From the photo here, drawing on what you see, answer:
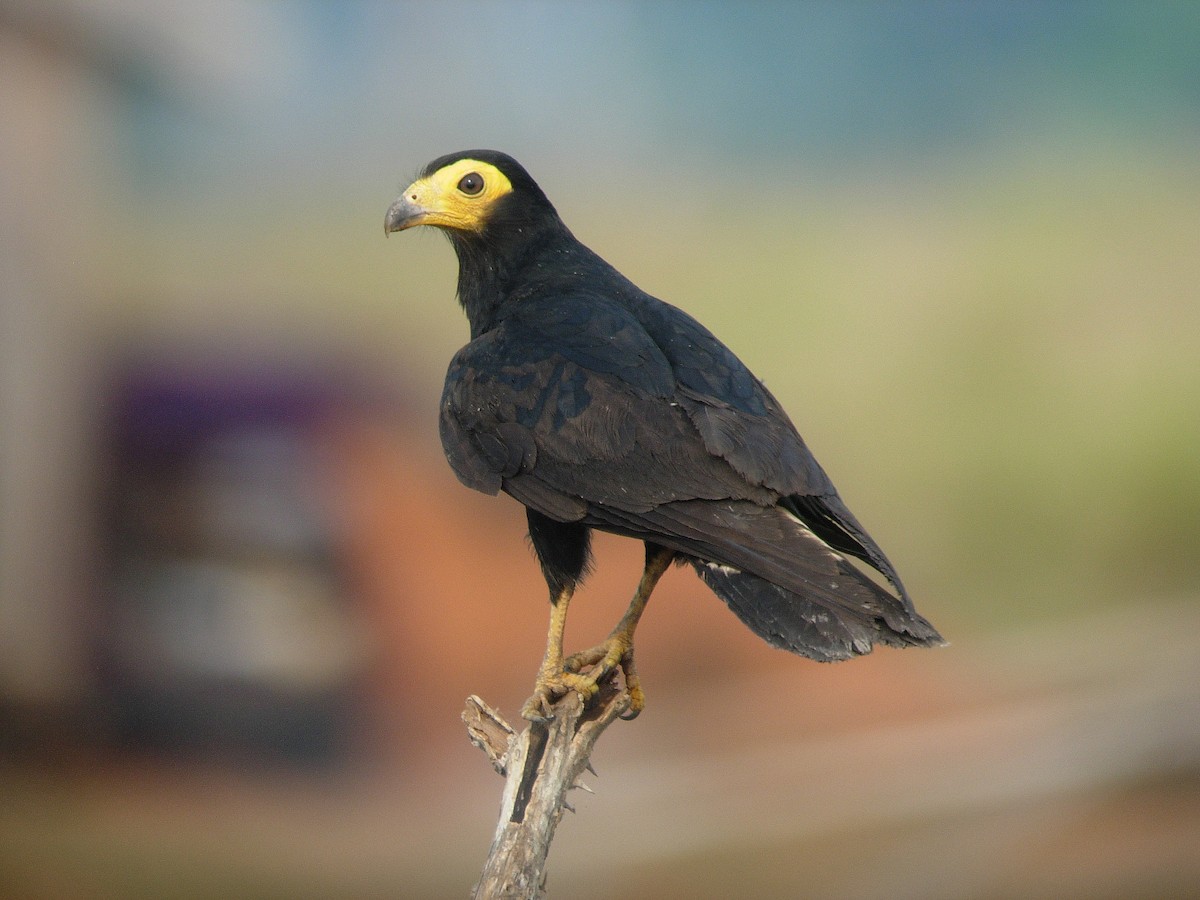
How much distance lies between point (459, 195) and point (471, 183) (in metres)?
0.05

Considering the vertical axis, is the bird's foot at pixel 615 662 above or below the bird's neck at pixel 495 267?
below

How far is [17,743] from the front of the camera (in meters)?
10.5

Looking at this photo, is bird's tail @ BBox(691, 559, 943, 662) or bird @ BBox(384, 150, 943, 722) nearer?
bird's tail @ BBox(691, 559, 943, 662)

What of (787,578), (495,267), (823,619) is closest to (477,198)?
(495,267)

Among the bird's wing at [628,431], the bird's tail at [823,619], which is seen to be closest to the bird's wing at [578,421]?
the bird's wing at [628,431]

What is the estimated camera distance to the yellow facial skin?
4.16 m

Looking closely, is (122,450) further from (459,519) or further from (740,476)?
(740,476)

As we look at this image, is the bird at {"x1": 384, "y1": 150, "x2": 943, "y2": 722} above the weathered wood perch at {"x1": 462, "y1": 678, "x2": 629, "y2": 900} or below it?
above

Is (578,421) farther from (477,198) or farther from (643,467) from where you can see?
(477,198)

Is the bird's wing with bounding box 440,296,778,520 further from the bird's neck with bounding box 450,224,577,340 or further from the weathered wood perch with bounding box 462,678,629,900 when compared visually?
the weathered wood perch with bounding box 462,678,629,900

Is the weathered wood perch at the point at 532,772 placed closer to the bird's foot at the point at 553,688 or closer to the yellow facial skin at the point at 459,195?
the bird's foot at the point at 553,688

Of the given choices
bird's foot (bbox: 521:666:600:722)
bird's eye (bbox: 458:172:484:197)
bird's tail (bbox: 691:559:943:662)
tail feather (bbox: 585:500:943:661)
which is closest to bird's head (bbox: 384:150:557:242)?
bird's eye (bbox: 458:172:484:197)

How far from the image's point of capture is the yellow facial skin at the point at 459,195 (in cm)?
416

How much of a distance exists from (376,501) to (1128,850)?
5.68m
